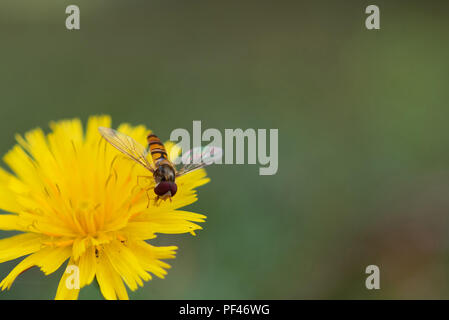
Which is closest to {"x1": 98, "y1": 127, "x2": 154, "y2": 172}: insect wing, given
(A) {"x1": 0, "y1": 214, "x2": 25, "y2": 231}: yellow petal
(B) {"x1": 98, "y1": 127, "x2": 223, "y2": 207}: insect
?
(B) {"x1": 98, "y1": 127, "x2": 223, "y2": 207}: insect

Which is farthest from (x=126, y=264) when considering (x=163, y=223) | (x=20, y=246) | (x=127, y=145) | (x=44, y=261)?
(x=127, y=145)

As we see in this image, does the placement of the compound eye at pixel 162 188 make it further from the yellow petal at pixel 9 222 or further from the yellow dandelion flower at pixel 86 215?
the yellow petal at pixel 9 222

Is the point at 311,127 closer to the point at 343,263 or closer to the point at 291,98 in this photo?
the point at 291,98

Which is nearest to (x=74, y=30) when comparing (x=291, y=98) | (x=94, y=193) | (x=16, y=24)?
(x=16, y=24)

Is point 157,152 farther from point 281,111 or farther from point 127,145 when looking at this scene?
point 281,111

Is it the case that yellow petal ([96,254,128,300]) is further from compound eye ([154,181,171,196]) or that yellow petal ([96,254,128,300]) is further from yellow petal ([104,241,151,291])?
compound eye ([154,181,171,196])

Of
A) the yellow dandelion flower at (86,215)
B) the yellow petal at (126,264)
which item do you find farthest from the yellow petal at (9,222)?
the yellow petal at (126,264)

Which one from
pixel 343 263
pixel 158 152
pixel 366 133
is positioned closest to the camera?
pixel 158 152
